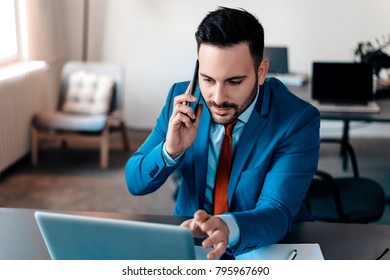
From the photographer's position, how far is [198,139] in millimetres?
1726

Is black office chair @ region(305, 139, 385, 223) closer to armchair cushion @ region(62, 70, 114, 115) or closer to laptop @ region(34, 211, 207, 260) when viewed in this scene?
laptop @ region(34, 211, 207, 260)

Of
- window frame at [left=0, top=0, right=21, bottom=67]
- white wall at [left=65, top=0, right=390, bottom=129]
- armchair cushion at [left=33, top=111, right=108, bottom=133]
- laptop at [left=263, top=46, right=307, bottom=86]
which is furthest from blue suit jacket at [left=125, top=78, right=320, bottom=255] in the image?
white wall at [left=65, top=0, right=390, bottom=129]

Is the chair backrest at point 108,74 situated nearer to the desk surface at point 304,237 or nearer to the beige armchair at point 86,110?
the beige armchair at point 86,110

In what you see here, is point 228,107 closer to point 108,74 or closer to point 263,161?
point 263,161

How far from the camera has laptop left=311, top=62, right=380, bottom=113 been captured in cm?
350

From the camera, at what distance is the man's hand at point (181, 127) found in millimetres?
1581

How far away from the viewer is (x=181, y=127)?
1.62 metres

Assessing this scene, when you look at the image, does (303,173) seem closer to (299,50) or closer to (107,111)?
(107,111)

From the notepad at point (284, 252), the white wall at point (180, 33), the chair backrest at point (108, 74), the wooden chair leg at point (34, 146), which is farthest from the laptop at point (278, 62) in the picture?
the notepad at point (284, 252)

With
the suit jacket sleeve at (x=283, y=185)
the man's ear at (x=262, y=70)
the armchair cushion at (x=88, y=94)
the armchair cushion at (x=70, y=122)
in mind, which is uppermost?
the man's ear at (x=262, y=70)

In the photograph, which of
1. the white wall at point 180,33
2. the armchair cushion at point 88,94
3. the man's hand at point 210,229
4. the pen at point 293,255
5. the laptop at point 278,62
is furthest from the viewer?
the white wall at point 180,33
